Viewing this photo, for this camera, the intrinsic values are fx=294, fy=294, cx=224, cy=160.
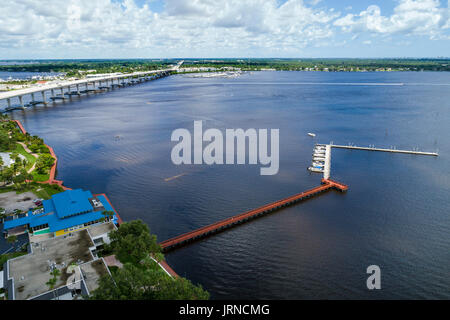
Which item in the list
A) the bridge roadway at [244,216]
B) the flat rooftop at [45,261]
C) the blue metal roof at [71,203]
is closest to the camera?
the flat rooftop at [45,261]

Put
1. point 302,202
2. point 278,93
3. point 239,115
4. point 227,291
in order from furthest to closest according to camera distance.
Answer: point 278,93 < point 239,115 < point 302,202 < point 227,291

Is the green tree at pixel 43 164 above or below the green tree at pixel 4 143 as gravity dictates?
below

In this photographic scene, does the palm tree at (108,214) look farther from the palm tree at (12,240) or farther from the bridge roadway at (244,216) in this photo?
the palm tree at (12,240)

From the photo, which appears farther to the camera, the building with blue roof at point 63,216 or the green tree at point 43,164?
the green tree at point 43,164

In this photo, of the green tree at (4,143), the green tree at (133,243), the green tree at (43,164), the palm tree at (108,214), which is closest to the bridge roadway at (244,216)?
the green tree at (133,243)

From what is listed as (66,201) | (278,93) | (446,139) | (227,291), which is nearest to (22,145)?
(66,201)

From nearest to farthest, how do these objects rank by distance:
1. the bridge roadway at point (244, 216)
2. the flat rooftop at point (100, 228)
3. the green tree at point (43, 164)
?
the flat rooftop at point (100, 228), the bridge roadway at point (244, 216), the green tree at point (43, 164)
